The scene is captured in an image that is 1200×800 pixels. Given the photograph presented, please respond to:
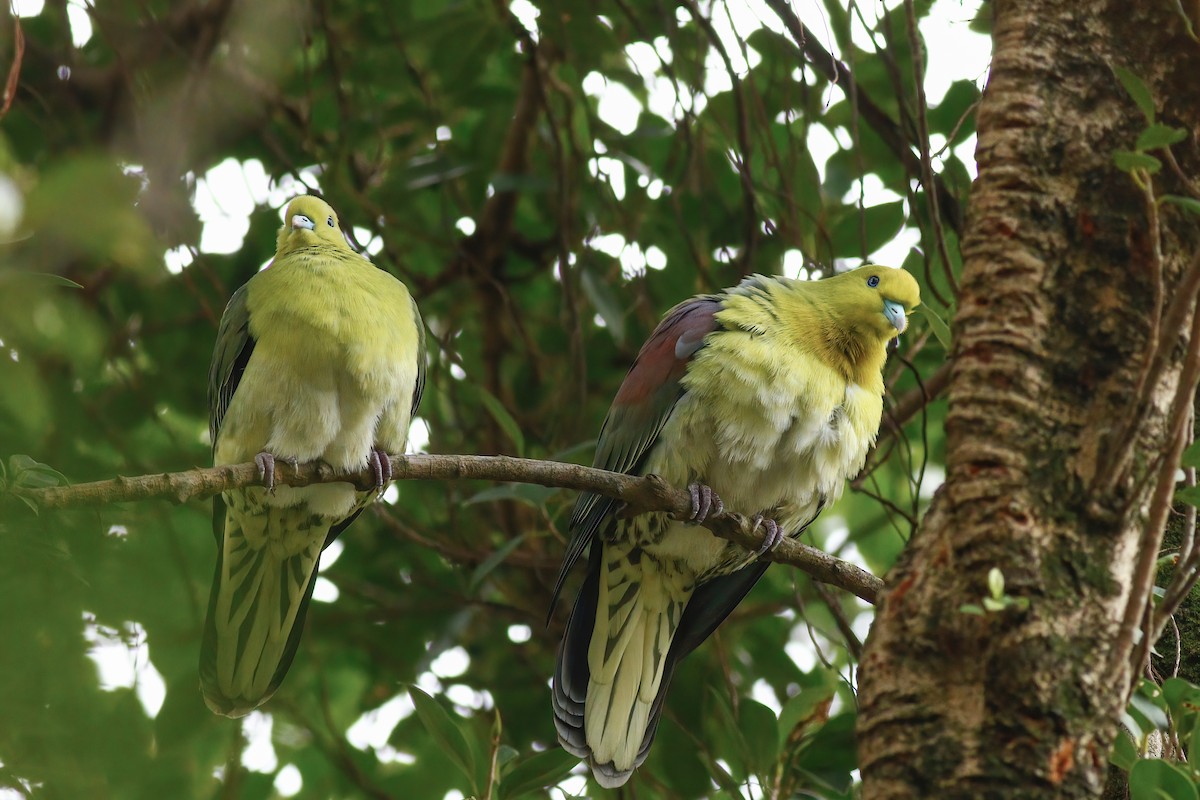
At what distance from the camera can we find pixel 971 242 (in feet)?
6.21

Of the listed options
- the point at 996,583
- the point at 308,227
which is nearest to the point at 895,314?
the point at 308,227

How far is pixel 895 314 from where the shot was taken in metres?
3.30

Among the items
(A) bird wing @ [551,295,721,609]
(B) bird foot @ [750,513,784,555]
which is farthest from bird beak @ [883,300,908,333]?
(B) bird foot @ [750,513,784,555]

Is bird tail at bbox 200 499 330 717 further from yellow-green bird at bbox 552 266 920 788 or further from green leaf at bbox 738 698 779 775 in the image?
green leaf at bbox 738 698 779 775

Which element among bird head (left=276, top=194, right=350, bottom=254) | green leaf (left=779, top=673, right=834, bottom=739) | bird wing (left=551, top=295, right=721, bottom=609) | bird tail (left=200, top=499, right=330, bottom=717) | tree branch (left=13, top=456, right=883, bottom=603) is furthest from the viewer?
bird head (left=276, top=194, right=350, bottom=254)

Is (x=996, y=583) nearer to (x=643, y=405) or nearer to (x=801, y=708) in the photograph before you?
(x=801, y=708)

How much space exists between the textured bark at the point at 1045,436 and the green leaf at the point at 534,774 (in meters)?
1.28

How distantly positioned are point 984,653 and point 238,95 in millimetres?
1885

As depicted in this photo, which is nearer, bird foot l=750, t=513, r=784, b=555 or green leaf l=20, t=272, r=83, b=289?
green leaf l=20, t=272, r=83, b=289

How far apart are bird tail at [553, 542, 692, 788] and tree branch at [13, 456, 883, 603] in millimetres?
521

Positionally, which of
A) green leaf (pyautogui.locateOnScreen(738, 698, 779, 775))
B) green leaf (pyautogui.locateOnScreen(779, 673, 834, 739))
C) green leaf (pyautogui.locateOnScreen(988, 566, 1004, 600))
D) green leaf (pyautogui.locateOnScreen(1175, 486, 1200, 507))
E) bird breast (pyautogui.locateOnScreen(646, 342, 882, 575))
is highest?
green leaf (pyautogui.locateOnScreen(1175, 486, 1200, 507))

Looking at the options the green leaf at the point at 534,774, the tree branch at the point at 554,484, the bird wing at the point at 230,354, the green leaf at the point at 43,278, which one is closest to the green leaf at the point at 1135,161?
the tree branch at the point at 554,484

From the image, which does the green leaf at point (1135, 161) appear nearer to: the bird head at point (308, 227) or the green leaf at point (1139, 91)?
the green leaf at point (1139, 91)

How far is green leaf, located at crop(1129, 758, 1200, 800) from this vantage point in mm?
1949
